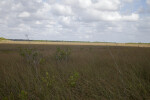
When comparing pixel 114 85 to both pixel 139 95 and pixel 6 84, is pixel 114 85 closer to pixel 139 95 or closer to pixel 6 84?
pixel 139 95

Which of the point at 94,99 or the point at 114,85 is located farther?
the point at 114,85

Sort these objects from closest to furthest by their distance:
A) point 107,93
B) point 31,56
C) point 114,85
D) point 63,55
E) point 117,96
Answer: point 117,96 → point 107,93 → point 114,85 → point 31,56 → point 63,55

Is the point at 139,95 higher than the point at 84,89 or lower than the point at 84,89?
higher

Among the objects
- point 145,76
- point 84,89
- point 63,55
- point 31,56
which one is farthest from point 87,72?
point 31,56

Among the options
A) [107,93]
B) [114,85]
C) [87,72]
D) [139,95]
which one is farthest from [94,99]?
[87,72]

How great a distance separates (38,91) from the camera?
2951 millimetres

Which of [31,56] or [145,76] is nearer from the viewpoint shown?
[145,76]

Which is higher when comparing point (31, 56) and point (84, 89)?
point (31, 56)

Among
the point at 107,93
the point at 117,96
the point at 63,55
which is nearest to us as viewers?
the point at 117,96

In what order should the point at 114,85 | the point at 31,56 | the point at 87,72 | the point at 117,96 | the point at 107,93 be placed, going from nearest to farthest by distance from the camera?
the point at 117,96, the point at 107,93, the point at 114,85, the point at 87,72, the point at 31,56

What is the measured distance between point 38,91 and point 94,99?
1572mm

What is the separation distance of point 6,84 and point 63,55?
15.1 ft

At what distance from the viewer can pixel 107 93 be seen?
2.84 meters

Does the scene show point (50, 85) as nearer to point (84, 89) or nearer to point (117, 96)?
point (84, 89)
